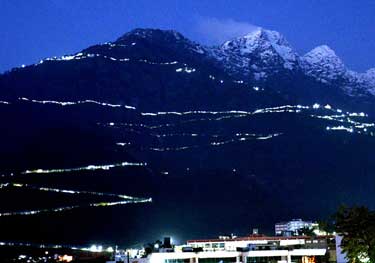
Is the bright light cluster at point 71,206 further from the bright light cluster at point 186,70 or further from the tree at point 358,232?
the bright light cluster at point 186,70

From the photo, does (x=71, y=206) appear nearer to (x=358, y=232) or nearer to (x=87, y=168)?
(x=87, y=168)

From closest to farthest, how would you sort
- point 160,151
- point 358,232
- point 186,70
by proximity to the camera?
point 358,232 < point 160,151 < point 186,70

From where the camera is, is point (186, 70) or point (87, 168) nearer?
point (87, 168)

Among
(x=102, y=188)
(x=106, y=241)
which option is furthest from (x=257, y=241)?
(x=102, y=188)

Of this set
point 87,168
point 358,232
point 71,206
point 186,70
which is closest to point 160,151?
point 87,168

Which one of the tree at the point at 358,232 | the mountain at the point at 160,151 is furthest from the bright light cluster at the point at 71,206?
the tree at the point at 358,232

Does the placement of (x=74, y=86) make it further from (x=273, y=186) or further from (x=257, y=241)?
(x=257, y=241)
